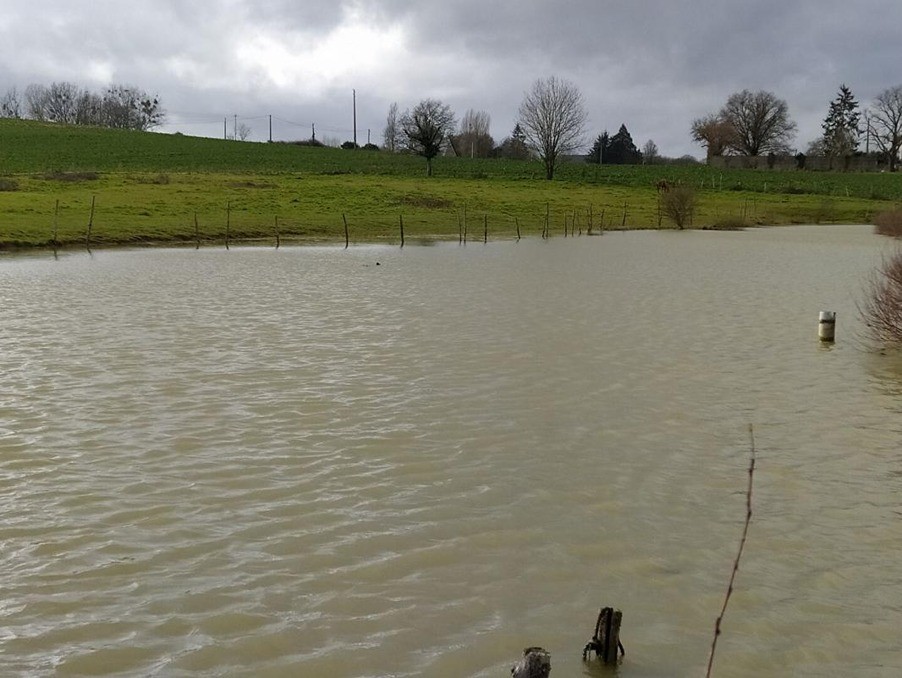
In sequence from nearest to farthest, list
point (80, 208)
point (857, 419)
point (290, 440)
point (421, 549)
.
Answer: point (421, 549) < point (290, 440) < point (857, 419) < point (80, 208)

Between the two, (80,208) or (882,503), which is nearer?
(882,503)

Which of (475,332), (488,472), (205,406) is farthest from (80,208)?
(488,472)

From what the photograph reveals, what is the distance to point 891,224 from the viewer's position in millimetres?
42062

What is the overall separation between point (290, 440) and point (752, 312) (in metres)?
11.3

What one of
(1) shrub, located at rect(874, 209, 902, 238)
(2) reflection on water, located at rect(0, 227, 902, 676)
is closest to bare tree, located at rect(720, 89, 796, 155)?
(1) shrub, located at rect(874, 209, 902, 238)

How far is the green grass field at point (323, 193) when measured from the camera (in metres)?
38.3

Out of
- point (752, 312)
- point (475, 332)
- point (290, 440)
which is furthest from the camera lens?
point (752, 312)

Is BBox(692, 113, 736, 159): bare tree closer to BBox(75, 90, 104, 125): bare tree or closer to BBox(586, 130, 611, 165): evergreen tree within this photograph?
BBox(586, 130, 611, 165): evergreen tree

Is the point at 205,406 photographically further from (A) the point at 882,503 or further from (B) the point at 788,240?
(B) the point at 788,240

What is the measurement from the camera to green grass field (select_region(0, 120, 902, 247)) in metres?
38.3

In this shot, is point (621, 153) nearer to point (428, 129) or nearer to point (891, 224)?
point (428, 129)

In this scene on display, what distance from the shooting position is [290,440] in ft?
26.1

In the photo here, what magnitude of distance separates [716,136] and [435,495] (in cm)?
11211

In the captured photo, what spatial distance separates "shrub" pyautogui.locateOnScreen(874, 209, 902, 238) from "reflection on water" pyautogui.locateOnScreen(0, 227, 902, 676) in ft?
93.6
